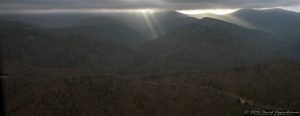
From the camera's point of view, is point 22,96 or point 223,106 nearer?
point 223,106

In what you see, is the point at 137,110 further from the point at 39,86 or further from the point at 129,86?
the point at 39,86

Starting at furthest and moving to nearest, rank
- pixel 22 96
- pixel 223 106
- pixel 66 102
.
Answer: pixel 22 96
pixel 66 102
pixel 223 106

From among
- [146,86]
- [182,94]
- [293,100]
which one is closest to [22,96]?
[146,86]

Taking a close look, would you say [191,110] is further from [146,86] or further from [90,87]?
[90,87]

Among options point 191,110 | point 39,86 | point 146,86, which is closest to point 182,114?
point 191,110

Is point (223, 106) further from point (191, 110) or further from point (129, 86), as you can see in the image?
point (129, 86)

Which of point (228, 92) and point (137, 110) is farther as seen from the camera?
point (228, 92)

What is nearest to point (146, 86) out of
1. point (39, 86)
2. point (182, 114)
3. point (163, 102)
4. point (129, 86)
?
point (129, 86)

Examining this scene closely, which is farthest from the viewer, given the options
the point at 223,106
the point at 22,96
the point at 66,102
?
the point at 22,96
